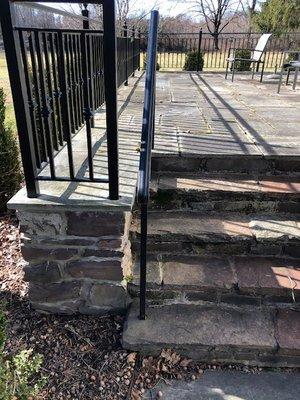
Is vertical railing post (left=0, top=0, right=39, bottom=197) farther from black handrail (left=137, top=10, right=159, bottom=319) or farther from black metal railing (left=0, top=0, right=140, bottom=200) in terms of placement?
black handrail (left=137, top=10, right=159, bottom=319)

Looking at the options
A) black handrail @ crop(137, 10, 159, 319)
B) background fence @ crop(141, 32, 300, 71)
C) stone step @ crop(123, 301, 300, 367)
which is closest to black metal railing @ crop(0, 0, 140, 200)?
black handrail @ crop(137, 10, 159, 319)

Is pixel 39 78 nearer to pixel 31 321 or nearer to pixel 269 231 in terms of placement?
pixel 31 321

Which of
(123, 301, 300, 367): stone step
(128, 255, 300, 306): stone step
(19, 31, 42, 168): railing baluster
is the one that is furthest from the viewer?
(128, 255, 300, 306): stone step

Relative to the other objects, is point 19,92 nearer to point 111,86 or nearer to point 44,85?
point 44,85

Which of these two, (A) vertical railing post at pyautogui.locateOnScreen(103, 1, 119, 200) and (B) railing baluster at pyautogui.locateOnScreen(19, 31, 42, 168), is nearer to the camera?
(A) vertical railing post at pyautogui.locateOnScreen(103, 1, 119, 200)

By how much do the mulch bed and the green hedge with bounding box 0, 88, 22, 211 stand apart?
1222 mm

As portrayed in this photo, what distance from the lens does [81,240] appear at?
208cm

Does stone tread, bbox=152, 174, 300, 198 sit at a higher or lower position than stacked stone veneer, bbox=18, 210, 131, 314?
higher

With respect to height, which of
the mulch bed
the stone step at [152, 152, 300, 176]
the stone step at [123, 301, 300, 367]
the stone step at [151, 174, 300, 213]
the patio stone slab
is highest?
the stone step at [152, 152, 300, 176]

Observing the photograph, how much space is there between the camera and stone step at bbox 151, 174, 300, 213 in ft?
8.42

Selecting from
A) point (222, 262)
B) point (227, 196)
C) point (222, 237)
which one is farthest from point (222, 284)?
point (227, 196)

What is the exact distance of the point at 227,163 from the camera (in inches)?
110

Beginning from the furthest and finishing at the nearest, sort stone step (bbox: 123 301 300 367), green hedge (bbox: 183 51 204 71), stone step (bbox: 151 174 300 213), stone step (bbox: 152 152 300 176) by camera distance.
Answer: green hedge (bbox: 183 51 204 71) < stone step (bbox: 152 152 300 176) < stone step (bbox: 151 174 300 213) < stone step (bbox: 123 301 300 367)

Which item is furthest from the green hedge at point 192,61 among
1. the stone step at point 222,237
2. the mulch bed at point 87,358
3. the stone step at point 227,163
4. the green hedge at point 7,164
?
the mulch bed at point 87,358
